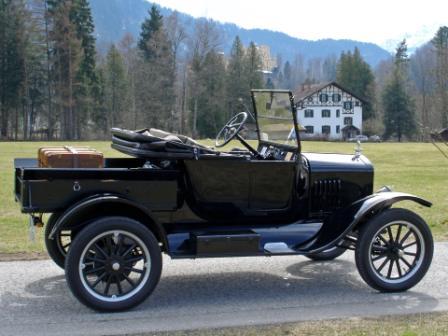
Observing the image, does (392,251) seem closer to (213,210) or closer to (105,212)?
(213,210)

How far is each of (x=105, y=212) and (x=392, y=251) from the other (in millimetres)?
2716

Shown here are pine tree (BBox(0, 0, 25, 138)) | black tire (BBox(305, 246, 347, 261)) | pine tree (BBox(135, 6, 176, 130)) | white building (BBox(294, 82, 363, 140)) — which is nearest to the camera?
black tire (BBox(305, 246, 347, 261))

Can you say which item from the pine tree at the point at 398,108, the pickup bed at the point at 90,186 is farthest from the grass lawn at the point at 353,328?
the pine tree at the point at 398,108

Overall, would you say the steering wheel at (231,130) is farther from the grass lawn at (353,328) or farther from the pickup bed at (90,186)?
the grass lawn at (353,328)

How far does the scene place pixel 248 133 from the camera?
700 centimetres

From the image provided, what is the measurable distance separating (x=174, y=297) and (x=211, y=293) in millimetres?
363

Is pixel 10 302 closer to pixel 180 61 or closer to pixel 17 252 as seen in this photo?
pixel 17 252

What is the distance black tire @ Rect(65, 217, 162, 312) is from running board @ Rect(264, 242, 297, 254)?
1061 mm

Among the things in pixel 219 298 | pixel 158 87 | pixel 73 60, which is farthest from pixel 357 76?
pixel 219 298

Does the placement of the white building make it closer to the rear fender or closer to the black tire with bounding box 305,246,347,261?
the black tire with bounding box 305,246,347,261

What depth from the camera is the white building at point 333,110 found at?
94125mm

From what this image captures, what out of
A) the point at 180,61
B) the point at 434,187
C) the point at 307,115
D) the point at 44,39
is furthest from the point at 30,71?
the point at 434,187

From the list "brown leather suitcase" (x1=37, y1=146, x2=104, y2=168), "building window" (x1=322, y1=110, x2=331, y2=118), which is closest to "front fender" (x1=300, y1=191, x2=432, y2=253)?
"brown leather suitcase" (x1=37, y1=146, x2=104, y2=168)

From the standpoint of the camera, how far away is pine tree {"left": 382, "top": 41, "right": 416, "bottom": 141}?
279 ft
